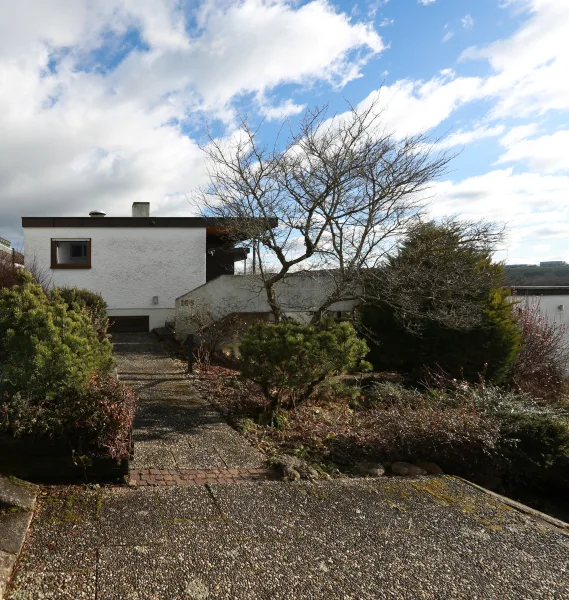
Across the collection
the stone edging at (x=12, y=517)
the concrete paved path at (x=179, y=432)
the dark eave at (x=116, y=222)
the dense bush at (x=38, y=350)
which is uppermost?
the dark eave at (x=116, y=222)

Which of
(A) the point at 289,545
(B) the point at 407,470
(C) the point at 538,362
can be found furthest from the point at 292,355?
(C) the point at 538,362

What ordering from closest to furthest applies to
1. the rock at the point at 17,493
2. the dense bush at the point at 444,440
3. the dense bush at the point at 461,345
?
the rock at the point at 17,493, the dense bush at the point at 444,440, the dense bush at the point at 461,345

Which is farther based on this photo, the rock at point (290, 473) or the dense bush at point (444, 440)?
the dense bush at point (444, 440)

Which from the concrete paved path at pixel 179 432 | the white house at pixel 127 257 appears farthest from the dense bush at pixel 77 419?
the white house at pixel 127 257

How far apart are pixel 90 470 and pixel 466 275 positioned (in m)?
7.88

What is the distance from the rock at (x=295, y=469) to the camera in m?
5.07

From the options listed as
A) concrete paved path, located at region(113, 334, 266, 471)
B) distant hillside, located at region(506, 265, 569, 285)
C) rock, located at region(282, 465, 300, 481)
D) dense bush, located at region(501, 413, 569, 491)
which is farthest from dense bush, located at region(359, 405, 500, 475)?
distant hillside, located at region(506, 265, 569, 285)

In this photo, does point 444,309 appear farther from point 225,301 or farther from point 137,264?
point 137,264

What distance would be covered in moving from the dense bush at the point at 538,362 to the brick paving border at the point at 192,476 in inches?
320

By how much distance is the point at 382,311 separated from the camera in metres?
11.5

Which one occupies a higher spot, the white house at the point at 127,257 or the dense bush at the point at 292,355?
the white house at the point at 127,257

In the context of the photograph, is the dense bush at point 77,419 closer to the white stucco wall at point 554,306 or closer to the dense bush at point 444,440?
the dense bush at point 444,440

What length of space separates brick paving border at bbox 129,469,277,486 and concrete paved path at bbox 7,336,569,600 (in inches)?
10.4

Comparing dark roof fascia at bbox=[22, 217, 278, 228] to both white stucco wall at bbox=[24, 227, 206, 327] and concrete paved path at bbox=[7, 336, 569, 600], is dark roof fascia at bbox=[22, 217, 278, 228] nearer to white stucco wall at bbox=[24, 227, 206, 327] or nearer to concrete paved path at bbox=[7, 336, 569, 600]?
white stucco wall at bbox=[24, 227, 206, 327]
